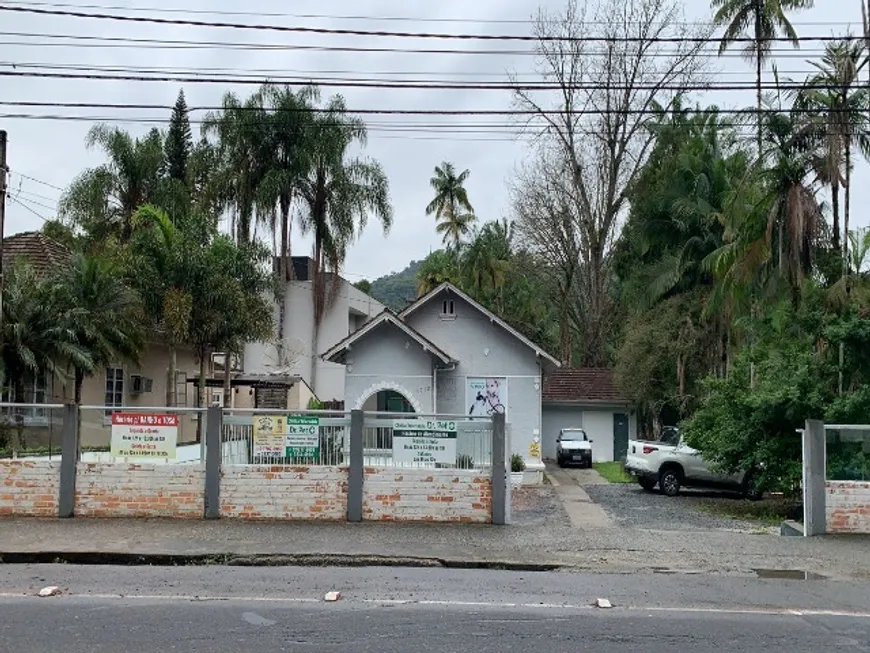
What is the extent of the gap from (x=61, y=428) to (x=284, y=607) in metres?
7.72

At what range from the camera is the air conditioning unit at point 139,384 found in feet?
100

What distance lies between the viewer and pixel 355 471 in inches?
589

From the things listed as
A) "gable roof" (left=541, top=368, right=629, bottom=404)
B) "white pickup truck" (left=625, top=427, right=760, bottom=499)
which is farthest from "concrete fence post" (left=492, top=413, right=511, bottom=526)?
"gable roof" (left=541, top=368, right=629, bottom=404)

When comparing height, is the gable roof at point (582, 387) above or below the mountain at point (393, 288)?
below

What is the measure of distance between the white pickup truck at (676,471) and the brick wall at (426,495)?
32.0ft

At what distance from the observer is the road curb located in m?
11.9

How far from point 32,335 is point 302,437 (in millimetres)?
10659

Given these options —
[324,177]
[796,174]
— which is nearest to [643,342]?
[324,177]

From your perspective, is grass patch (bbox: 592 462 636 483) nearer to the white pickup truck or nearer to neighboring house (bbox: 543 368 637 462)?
neighboring house (bbox: 543 368 637 462)

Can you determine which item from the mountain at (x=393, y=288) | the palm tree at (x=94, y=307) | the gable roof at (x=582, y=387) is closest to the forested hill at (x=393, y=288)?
the mountain at (x=393, y=288)

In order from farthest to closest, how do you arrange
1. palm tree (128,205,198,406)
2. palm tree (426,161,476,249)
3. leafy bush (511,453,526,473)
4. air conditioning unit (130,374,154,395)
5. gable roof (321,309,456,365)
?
palm tree (426,161,476,249), air conditioning unit (130,374,154,395), palm tree (128,205,198,406), leafy bush (511,453,526,473), gable roof (321,309,456,365)

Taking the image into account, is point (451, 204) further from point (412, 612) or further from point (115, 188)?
point (412, 612)

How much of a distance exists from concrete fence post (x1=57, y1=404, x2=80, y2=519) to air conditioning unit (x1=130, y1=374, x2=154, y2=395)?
52.7ft

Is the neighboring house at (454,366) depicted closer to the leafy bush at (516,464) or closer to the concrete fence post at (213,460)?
the leafy bush at (516,464)
